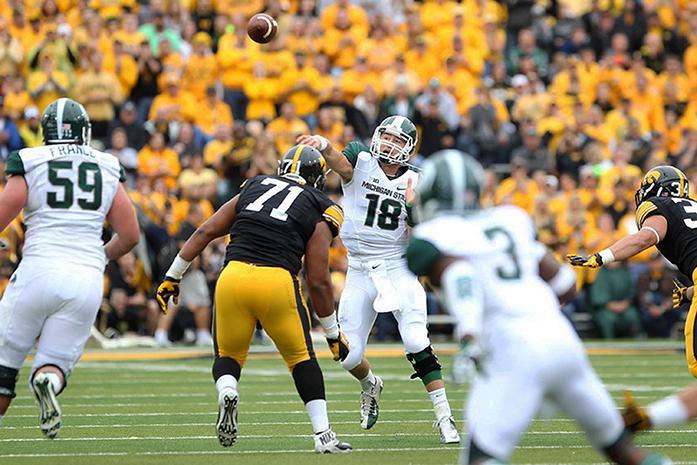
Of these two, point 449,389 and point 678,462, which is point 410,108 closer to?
point 449,389

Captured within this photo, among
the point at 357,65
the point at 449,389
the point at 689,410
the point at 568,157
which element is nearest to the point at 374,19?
the point at 357,65

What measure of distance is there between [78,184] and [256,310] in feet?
3.79

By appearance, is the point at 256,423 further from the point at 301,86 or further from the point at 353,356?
the point at 301,86

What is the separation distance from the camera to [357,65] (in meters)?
18.5

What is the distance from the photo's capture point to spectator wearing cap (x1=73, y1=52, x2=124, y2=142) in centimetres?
1723

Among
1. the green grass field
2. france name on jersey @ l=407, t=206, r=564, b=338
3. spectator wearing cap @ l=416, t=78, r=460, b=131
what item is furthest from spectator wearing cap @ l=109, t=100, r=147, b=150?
france name on jersey @ l=407, t=206, r=564, b=338

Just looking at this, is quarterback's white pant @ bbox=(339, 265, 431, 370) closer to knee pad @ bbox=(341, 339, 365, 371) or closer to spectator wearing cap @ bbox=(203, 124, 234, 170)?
knee pad @ bbox=(341, 339, 365, 371)

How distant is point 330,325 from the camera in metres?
7.67

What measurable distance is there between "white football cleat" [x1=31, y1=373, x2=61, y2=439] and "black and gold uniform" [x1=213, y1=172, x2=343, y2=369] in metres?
1.05

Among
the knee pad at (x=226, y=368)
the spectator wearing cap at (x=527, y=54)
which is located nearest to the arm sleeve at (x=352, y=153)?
the knee pad at (x=226, y=368)

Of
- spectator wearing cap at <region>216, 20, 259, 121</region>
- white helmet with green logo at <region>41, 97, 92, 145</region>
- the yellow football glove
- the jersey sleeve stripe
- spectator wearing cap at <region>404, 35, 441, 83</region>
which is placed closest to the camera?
the yellow football glove

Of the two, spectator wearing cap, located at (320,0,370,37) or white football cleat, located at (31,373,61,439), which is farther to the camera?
spectator wearing cap, located at (320,0,370,37)

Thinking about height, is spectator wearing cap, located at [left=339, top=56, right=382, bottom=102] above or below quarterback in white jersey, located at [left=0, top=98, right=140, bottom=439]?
below

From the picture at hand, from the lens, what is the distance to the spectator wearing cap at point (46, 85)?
16938mm
